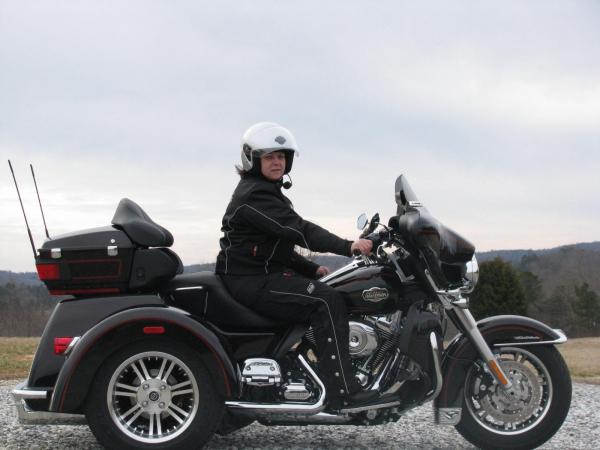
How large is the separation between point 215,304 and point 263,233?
611mm

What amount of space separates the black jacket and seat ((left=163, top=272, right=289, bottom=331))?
0.47ft

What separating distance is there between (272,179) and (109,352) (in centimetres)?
168

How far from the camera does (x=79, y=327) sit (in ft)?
16.9

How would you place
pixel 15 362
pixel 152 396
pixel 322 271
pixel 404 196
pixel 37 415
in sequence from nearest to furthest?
pixel 152 396, pixel 37 415, pixel 404 196, pixel 322 271, pixel 15 362

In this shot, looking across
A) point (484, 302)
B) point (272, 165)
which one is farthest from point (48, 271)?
point (484, 302)

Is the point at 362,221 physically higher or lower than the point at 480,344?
higher

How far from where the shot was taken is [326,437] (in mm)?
6082

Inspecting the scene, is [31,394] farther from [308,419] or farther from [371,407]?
[371,407]

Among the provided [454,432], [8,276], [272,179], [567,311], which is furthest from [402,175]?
[567,311]

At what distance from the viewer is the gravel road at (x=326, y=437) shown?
580cm

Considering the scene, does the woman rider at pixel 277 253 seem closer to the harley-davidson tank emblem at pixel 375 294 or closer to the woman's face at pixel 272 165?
the woman's face at pixel 272 165

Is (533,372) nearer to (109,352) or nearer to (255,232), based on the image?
(255,232)

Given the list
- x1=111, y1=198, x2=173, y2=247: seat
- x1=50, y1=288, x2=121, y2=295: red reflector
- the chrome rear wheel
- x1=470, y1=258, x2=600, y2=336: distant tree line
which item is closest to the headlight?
the chrome rear wheel

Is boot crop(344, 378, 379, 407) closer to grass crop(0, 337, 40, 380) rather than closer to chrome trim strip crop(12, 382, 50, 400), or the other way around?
chrome trim strip crop(12, 382, 50, 400)
